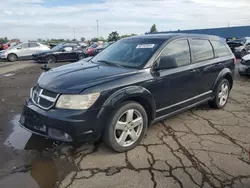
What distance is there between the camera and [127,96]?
3.26 meters

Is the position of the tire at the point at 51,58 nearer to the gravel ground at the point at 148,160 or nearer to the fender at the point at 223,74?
the gravel ground at the point at 148,160

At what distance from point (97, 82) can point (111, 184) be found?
1289 millimetres

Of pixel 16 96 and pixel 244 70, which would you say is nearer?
pixel 16 96

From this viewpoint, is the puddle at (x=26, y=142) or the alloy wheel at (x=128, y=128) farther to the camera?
the puddle at (x=26, y=142)

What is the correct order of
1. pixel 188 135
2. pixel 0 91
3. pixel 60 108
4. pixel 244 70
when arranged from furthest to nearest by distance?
pixel 244 70 < pixel 0 91 < pixel 188 135 < pixel 60 108

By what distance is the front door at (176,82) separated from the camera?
12.3 feet

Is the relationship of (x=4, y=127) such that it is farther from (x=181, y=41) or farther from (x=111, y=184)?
(x=181, y=41)

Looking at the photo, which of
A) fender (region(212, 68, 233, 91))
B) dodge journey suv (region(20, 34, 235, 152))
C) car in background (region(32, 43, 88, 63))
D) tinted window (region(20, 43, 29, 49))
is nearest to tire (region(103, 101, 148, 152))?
dodge journey suv (region(20, 34, 235, 152))

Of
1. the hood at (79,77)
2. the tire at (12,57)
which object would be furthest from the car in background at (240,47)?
the tire at (12,57)

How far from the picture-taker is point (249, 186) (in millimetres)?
2732

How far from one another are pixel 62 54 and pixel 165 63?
14.7 m

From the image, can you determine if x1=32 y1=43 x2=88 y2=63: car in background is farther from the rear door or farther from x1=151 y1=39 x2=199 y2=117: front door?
x1=151 y1=39 x2=199 y2=117: front door

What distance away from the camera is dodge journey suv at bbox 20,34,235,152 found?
3.00m

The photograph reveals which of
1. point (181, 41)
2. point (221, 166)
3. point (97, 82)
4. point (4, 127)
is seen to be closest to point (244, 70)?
point (181, 41)
